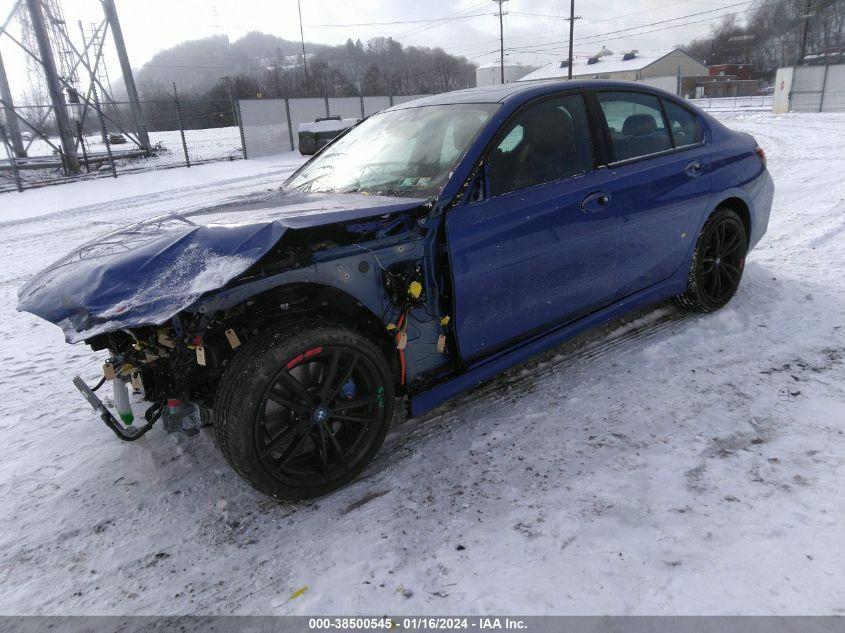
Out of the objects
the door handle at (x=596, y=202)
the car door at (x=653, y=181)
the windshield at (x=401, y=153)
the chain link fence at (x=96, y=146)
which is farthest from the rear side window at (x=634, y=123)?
the chain link fence at (x=96, y=146)

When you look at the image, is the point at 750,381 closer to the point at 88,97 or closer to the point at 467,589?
the point at 467,589

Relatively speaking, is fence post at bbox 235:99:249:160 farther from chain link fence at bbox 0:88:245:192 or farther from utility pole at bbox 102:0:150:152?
utility pole at bbox 102:0:150:152

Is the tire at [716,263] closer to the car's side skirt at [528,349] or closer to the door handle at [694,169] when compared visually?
the car's side skirt at [528,349]

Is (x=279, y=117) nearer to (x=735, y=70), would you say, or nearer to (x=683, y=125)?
(x=683, y=125)

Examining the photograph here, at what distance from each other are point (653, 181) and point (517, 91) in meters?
1.06

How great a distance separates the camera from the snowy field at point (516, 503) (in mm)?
1932

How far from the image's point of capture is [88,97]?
854 inches

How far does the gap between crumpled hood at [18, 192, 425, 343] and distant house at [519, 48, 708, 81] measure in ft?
215

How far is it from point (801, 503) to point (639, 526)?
67 centimetres

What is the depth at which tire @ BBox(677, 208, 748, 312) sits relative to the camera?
3.91m

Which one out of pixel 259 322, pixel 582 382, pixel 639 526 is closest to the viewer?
pixel 639 526

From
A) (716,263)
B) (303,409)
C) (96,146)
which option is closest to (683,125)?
(716,263)

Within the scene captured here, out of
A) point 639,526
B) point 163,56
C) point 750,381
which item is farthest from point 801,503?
point 163,56

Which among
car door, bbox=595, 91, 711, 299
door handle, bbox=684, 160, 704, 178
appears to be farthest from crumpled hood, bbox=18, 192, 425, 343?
door handle, bbox=684, 160, 704, 178
